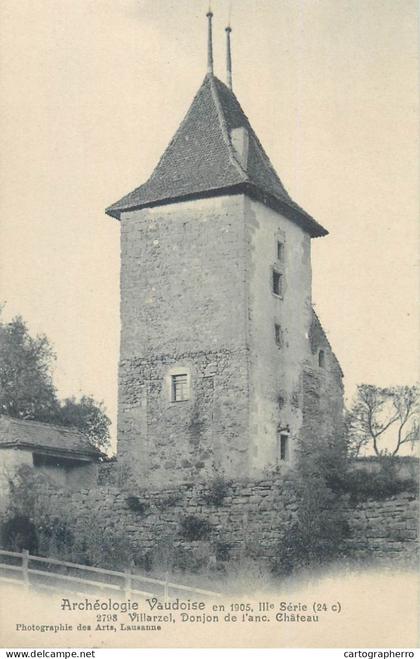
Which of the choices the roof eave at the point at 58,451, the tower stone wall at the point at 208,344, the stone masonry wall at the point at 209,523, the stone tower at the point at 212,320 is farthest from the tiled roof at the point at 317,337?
the stone masonry wall at the point at 209,523

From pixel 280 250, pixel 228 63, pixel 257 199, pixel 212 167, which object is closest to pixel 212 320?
pixel 280 250

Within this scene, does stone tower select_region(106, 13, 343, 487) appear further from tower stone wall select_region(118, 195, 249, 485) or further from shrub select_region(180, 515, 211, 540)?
shrub select_region(180, 515, 211, 540)

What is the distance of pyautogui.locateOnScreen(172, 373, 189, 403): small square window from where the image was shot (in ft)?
96.6

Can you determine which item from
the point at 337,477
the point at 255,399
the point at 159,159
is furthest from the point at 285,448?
the point at 159,159

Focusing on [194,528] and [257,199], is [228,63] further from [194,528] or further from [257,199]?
[194,528]

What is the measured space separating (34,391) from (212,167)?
14101 millimetres

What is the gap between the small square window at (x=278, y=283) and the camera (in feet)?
102

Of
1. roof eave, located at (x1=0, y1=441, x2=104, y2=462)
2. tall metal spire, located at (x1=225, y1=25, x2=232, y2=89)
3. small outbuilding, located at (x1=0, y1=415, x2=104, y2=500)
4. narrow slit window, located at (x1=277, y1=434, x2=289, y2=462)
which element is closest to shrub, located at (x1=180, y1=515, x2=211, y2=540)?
narrow slit window, located at (x1=277, y1=434, x2=289, y2=462)

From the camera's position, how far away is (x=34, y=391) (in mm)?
40938

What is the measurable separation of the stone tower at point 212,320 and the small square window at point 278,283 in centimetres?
3

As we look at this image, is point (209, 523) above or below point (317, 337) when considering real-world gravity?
below


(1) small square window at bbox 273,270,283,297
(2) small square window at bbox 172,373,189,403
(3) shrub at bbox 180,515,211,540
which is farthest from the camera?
(1) small square window at bbox 273,270,283,297

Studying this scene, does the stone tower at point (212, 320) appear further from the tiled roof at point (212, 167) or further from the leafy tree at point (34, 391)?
the leafy tree at point (34, 391)

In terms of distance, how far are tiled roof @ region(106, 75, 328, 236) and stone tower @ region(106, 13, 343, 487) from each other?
0.16ft
